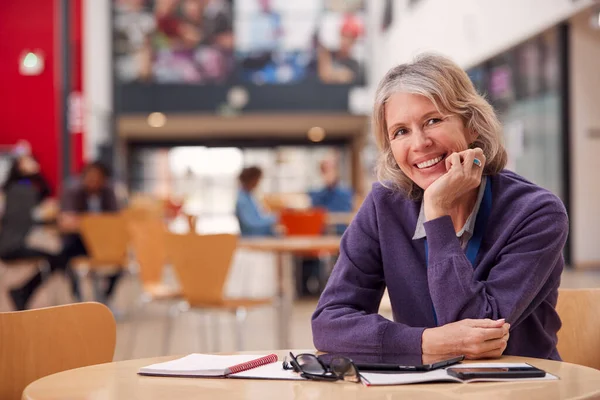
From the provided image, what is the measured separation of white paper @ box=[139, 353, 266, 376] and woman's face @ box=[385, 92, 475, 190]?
1.90 ft

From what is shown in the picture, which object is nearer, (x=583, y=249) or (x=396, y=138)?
(x=396, y=138)

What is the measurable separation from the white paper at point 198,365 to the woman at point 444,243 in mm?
273

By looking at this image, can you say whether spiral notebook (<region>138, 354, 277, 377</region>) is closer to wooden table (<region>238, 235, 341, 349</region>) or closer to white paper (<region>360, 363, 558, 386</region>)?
white paper (<region>360, 363, 558, 386</region>)

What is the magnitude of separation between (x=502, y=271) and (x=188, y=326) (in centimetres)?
538

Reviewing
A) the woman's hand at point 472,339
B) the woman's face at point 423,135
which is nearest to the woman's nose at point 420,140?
the woman's face at point 423,135

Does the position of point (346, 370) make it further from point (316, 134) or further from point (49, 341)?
point (316, 134)

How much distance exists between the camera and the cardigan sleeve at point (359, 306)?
1.82m

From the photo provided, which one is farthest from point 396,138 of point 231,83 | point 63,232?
point 231,83

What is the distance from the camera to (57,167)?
18047 mm

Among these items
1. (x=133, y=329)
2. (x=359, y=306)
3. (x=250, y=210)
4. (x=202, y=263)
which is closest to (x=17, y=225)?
(x=133, y=329)

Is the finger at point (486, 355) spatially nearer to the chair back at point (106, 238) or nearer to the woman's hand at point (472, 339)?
the woman's hand at point (472, 339)

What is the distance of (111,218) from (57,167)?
37.6 feet

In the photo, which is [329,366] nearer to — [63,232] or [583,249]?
[63,232]

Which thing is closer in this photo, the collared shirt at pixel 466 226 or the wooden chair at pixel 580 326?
the collared shirt at pixel 466 226
